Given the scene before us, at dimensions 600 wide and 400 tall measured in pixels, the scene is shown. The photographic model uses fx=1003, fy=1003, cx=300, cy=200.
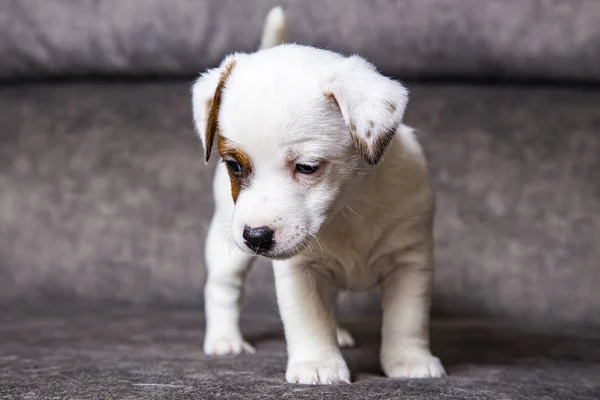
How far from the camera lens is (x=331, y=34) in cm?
320

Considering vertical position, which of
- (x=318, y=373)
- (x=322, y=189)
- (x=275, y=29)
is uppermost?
(x=275, y=29)

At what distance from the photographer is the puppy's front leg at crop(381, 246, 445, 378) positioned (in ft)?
7.09

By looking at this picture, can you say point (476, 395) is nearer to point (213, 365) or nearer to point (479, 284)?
point (213, 365)

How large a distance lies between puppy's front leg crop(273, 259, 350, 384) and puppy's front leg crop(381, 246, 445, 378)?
0.41 feet

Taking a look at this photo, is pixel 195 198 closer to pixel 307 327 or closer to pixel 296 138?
pixel 307 327

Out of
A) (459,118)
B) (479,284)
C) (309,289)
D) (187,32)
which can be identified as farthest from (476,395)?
(187,32)

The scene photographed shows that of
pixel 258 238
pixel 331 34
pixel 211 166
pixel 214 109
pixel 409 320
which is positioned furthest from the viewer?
pixel 211 166

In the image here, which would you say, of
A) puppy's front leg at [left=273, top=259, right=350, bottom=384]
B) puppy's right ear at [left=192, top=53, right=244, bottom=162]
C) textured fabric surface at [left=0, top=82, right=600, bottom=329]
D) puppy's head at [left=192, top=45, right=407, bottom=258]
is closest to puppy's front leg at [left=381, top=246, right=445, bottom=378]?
puppy's front leg at [left=273, top=259, right=350, bottom=384]

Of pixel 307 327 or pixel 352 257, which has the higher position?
pixel 352 257

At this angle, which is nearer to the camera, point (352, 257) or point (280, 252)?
point (280, 252)

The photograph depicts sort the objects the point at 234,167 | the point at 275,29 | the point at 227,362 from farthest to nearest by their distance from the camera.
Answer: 1. the point at 275,29
2. the point at 227,362
3. the point at 234,167

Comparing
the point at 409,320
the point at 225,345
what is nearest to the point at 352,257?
the point at 409,320

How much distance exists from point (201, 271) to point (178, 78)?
2.17ft

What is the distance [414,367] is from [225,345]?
0.59m
